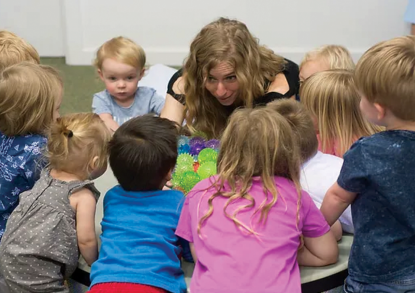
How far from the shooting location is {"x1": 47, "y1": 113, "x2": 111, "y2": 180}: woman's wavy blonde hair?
63.9 inches

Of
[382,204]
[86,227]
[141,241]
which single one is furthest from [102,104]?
[382,204]

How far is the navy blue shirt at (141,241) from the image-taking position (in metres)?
1.47

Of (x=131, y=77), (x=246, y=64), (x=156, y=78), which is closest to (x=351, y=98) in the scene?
(x=246, y=64)

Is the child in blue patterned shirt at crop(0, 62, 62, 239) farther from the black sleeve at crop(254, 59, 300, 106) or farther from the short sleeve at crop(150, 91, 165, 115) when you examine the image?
the short sleeve at crop(150, 91, 165, 115)

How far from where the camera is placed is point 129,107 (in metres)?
2.75

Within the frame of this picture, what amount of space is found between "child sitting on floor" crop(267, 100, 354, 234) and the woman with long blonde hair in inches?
18.6

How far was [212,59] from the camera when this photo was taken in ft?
6.78

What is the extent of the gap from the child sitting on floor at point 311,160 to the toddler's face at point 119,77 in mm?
1141

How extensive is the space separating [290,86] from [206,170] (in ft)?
1.94

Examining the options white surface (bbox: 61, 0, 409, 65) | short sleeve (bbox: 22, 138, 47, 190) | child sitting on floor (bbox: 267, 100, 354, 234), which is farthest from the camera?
white surface (bbox: 61, 0, 409, 65)

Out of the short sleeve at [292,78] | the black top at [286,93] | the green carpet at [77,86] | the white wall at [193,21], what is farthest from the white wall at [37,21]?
the short sleeve at [292,78]

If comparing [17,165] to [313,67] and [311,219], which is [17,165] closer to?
[311,219]

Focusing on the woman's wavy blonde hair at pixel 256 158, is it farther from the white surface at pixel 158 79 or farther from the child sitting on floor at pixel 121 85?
the white surface at pixel 158 79

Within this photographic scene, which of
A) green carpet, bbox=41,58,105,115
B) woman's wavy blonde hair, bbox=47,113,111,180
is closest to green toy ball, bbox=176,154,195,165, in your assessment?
woman's wavy blonde hair, bbox=47,113,111,180
